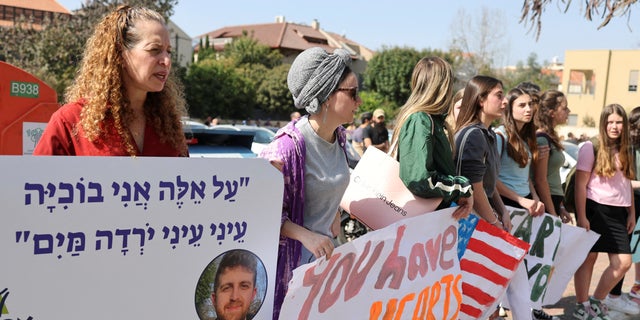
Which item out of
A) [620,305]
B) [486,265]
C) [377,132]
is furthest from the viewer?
[377,132]

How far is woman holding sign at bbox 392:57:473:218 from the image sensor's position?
10.2 feet

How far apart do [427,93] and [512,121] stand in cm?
147

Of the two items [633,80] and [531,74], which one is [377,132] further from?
[531,74]

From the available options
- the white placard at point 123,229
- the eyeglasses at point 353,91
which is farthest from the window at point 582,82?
the white placard at point 123,229

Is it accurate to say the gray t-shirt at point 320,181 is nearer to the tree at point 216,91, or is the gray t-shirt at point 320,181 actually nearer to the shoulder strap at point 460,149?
the shoulder strap at point 460,149

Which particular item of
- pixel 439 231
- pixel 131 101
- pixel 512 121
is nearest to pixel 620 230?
pixel 512 121

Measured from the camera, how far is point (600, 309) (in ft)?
16.1

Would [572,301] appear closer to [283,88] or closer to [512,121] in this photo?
[512,121]

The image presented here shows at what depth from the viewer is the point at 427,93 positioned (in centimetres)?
336

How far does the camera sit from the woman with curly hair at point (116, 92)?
2025 millimetres

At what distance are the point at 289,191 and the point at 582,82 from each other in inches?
2286

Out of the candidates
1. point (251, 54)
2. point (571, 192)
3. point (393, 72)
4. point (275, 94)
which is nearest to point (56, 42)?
point (275, 94)

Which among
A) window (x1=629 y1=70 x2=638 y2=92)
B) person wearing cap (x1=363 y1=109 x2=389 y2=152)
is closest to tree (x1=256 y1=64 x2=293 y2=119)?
window (x1=629 y1=70 x2=638 y2=92)

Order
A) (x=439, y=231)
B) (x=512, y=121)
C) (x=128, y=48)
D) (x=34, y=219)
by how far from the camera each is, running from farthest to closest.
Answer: (x=512, y=121), (x=439, y=231), (x=128, y=48), (x=34, y=219)
